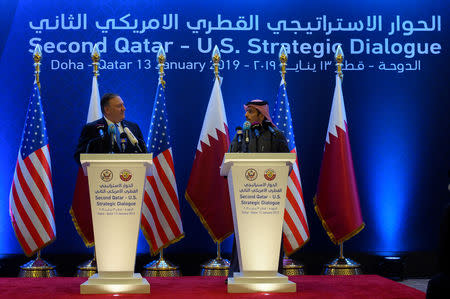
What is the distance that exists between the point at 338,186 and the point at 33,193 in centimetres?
311

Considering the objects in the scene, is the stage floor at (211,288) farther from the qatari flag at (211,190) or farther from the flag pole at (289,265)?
the qatari flag at (211,190)

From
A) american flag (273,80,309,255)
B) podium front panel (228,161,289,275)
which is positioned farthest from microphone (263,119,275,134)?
american flag (273,80,309,255)

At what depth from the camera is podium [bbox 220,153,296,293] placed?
4289 millimetres

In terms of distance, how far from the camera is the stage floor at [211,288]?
4105mm

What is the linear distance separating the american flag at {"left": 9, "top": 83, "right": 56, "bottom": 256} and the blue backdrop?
691 millimetres

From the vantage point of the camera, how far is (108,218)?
4262 millimetres

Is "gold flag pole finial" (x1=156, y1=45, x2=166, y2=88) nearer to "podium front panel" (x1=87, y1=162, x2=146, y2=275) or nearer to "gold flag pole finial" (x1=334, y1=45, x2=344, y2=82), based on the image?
"gold flag pole finial" (x1=334, y1=45, x2=344, y2=82)

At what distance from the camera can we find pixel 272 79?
282 inches

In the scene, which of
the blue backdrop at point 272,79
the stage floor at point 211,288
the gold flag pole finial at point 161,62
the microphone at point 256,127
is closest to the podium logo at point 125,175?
the stage floor at point 211,288

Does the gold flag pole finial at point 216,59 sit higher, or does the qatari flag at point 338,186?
the gold flag pole finial at point 216,59

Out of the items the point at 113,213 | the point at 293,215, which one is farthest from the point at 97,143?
the point at 293,215

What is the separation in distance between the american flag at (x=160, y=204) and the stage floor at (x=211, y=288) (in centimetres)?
94

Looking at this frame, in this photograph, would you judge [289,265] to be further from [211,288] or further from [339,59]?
[339,59]

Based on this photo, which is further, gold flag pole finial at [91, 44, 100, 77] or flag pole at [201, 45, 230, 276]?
gold flag pole finial at [91, 44, 100, 77]
